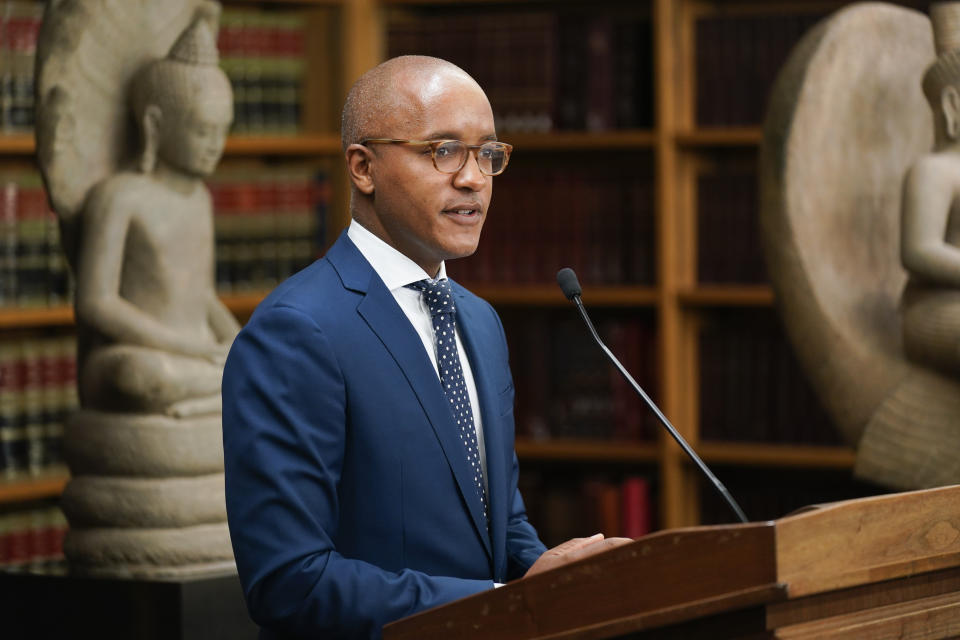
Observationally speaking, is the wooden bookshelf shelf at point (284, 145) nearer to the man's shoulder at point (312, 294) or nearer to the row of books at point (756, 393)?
the row of books at point (756, 393)

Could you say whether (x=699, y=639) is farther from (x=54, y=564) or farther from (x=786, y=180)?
(x=54, y=564)

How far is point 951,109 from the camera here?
3.00 metres

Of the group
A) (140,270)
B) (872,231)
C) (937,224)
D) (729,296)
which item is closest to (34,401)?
(140,270)

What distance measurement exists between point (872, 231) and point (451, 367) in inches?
67.6

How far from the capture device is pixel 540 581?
1402mm

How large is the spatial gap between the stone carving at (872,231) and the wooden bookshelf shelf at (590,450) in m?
1.20

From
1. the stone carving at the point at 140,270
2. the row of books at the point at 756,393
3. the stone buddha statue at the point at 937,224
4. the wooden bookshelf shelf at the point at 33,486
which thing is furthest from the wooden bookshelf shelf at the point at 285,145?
the stone buddha statue at the point at 937,224

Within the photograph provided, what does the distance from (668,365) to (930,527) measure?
110 inches

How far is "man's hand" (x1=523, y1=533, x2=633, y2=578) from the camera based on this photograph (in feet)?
4.68

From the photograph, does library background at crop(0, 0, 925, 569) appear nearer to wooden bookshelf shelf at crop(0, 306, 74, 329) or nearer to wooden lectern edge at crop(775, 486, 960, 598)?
wooden bookshelf shelf at crop(0, 306, 74, 329)

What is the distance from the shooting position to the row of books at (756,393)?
4.12m

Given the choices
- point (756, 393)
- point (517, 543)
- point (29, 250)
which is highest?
point (29, 250)

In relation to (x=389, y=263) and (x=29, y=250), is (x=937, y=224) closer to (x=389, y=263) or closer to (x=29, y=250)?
(x=389, y=263)

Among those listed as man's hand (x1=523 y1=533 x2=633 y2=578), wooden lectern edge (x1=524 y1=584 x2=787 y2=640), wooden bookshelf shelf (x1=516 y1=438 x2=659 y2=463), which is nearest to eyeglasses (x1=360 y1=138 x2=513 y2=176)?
man's hand (x1=523 y1=533 x2=633 y2=578)
